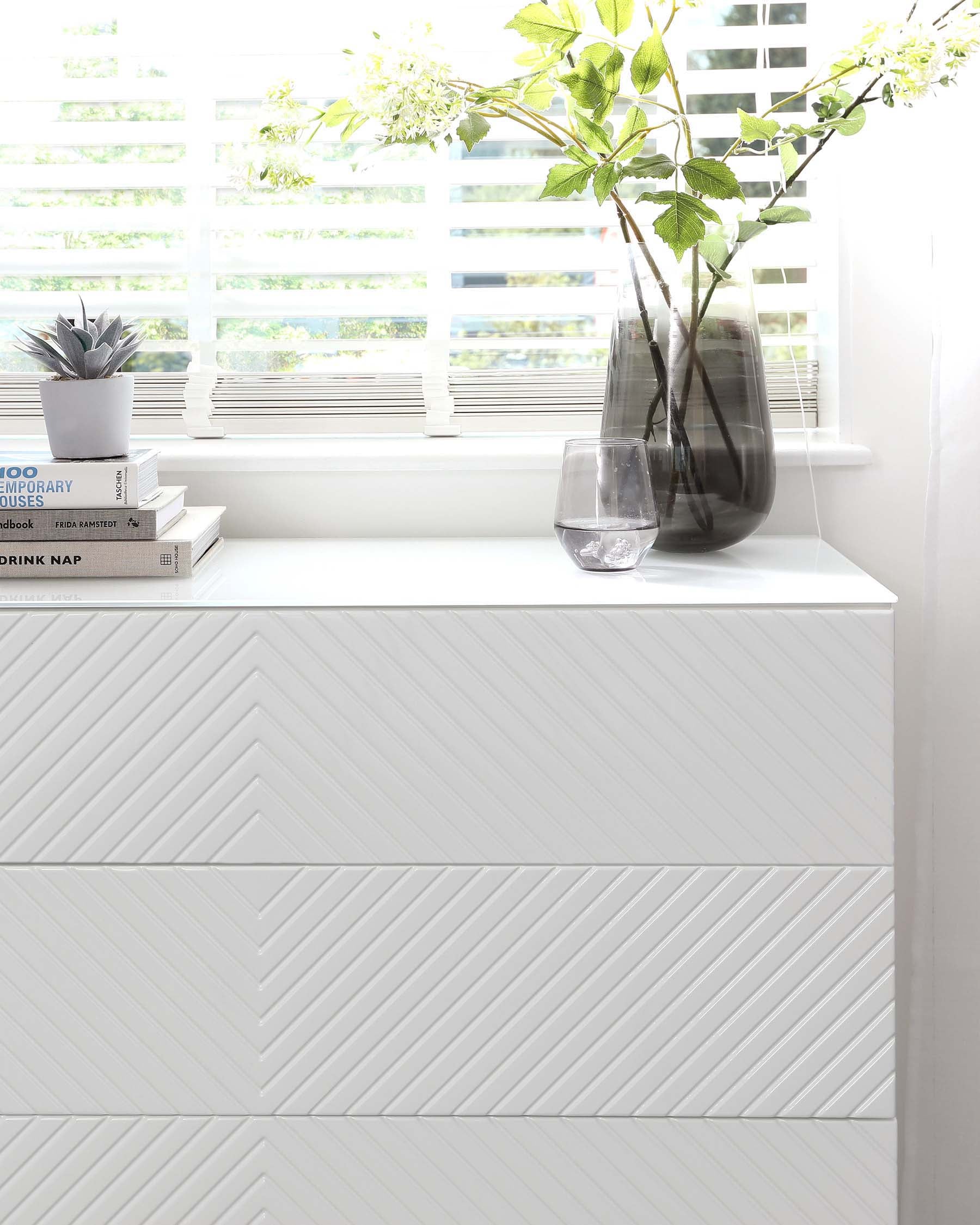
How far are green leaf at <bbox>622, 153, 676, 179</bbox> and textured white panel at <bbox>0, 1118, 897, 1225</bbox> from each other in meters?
0.91

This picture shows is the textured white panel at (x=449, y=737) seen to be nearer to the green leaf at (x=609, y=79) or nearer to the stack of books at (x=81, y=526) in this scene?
the stack of books at (x=81, y=526)

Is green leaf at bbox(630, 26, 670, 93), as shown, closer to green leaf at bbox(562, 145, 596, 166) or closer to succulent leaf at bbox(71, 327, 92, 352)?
green leaf at bbox(562, 145, 596, 166)

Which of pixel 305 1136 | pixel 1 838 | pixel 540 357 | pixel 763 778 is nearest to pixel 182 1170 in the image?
pixel 305 1136

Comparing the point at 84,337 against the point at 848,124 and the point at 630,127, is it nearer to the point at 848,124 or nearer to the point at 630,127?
the point at 630,127

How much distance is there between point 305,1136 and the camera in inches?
40.6

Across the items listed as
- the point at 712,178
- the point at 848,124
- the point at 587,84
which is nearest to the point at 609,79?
the point at 587,84

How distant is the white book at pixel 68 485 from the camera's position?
43.1 inches

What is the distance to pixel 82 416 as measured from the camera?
1133 millimetres

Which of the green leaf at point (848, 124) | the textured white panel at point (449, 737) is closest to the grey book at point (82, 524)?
the textured white panel at point (449, 737)

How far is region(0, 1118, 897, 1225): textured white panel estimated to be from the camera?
1.03 m

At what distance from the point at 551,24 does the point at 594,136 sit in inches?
4.4

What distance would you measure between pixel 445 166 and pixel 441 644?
0.72 m

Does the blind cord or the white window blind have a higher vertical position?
the white window blind

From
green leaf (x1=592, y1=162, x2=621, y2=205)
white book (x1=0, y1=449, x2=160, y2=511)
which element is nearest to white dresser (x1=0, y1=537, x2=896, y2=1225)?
white book (x1=0, y1=449, x2=160, y2=511)
